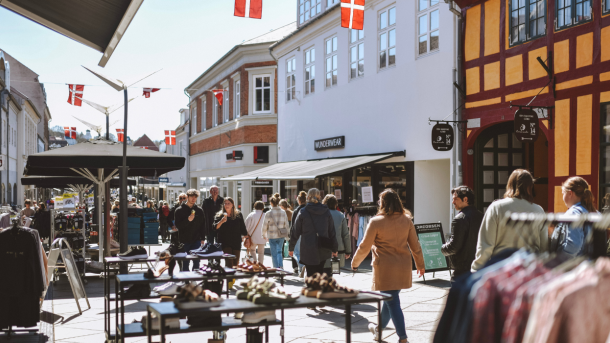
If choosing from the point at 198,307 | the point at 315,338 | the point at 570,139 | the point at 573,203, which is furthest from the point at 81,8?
the point at 570,139

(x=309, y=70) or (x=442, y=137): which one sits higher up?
(x=309, y=70)

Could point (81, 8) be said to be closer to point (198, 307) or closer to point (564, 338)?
point (198, 307)

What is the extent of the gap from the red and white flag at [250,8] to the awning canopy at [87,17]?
3.41 meters

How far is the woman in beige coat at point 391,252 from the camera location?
6246 mm

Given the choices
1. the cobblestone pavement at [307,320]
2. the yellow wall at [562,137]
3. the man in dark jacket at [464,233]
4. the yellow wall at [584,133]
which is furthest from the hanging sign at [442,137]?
the man in dark jacket at [464,233]

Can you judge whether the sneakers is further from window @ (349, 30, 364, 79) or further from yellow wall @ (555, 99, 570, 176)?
window @ (349, 30, 364, 79)

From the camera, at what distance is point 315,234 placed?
28.7ft

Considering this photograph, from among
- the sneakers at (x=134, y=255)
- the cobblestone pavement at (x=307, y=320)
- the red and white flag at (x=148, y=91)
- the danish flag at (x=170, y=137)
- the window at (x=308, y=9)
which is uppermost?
the window at (x=308, y=9)

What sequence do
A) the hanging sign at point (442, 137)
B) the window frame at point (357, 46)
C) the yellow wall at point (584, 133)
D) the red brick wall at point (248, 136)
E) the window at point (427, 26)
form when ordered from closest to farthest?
A: the yellow wall at point (584, 133) < the hanging sign at point (442, 137) < the window at point (427, 26) < the window frame at point (357, 46) < the red brick wall at point (248, 136)

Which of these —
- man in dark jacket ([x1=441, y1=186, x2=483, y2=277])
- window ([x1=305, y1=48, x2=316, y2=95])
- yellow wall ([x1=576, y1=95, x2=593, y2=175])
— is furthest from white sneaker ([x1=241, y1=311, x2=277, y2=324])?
window ([x1=305, y1=48, x2=316, y2=95])

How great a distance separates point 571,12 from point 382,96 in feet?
21.0

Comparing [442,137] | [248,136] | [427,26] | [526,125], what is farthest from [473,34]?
[248,136]

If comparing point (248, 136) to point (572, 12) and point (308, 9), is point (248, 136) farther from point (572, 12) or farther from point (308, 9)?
point (572, 12)

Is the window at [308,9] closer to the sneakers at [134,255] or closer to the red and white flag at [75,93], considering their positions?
the red and white flag at [75,93]
